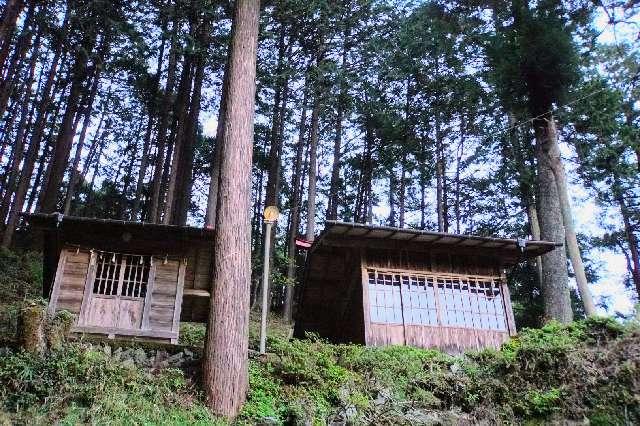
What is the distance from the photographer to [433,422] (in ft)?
22.3

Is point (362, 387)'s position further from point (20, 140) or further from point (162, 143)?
point (20, 140)

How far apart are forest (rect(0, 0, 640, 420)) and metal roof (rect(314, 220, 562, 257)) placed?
860mm

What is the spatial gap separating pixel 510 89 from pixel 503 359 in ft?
27.7

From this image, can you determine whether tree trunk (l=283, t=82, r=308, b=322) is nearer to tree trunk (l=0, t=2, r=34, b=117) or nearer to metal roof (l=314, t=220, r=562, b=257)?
metal roof (l=314, t=220, r=562, b=257)

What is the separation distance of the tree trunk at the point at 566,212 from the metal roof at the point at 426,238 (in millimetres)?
397

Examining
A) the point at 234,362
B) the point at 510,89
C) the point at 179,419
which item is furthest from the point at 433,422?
the point at 510,89

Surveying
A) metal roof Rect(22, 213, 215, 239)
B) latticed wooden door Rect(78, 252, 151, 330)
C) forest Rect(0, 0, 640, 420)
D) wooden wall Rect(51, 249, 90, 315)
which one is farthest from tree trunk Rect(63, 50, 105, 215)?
metal roof Rect(22, 213, 215, 239)

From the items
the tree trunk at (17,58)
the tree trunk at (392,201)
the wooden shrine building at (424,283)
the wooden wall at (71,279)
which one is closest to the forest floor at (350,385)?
the wooden shrine building at (424,283)

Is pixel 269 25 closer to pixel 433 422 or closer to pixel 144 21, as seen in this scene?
pixel 144 21

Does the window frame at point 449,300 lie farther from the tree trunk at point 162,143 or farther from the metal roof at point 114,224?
the tree trunk at point 162,143

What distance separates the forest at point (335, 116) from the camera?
1191 cm

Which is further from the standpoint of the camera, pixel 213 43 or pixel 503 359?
pixel 213 43

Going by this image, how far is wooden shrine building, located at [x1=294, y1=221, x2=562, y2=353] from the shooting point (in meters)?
11.2

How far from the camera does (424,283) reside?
11.9 meters
